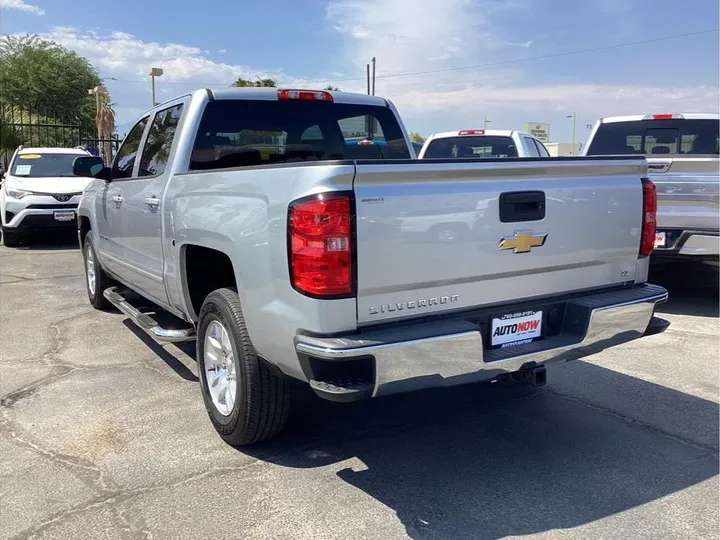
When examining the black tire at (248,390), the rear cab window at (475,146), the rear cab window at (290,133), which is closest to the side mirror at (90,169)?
the rear cab window at (290,133)

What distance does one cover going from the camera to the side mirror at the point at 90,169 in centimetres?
573

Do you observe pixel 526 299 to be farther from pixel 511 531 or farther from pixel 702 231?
pixel 702 231

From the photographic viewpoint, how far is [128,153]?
5.58 meters

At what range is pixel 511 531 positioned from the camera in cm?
288

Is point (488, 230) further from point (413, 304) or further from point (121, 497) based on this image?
point (121, 497)

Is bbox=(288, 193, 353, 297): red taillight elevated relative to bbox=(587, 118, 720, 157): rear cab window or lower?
lower

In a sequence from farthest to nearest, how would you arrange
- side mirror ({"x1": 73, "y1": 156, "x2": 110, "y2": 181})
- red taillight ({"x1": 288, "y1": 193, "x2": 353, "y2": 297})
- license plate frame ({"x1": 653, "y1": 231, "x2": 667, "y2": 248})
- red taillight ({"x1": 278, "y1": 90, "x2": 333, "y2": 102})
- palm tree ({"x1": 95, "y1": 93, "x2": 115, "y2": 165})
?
1. palm tree ({"x1": 95, "y1": 93, "x2": 115, "y2": 165})
2. license plate frame ({"x1": 653, "y1": 231, "x2": 667, "y2": 248})
3. side mirror ({"x1": 73, "y1": 156, "x2": 110, "y2": 181})
4. red taillight ({"x1": 278, "y1": 90, "x2": 333, "y2": 102})
5. red taillight ({"x1": 288, "y1": 193, "x2": 353, "y2": 297})

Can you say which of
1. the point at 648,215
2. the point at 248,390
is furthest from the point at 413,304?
the point at 648,215

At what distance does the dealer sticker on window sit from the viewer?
10.8 feet

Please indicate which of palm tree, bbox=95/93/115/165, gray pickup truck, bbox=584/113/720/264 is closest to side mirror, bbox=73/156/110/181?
gray pickup truck, bbox=584/113/720/264

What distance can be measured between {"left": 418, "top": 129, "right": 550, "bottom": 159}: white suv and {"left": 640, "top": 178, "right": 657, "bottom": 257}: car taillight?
6.41 metres

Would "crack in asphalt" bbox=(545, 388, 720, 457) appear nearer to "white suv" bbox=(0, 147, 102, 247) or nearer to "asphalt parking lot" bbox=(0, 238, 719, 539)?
"asphalt parking lot" bbox=(0, 238, 719, 539)

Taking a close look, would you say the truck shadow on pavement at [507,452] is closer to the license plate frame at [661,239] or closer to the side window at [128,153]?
the side window at [128,153]

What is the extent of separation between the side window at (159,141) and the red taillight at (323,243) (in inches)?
79.6
